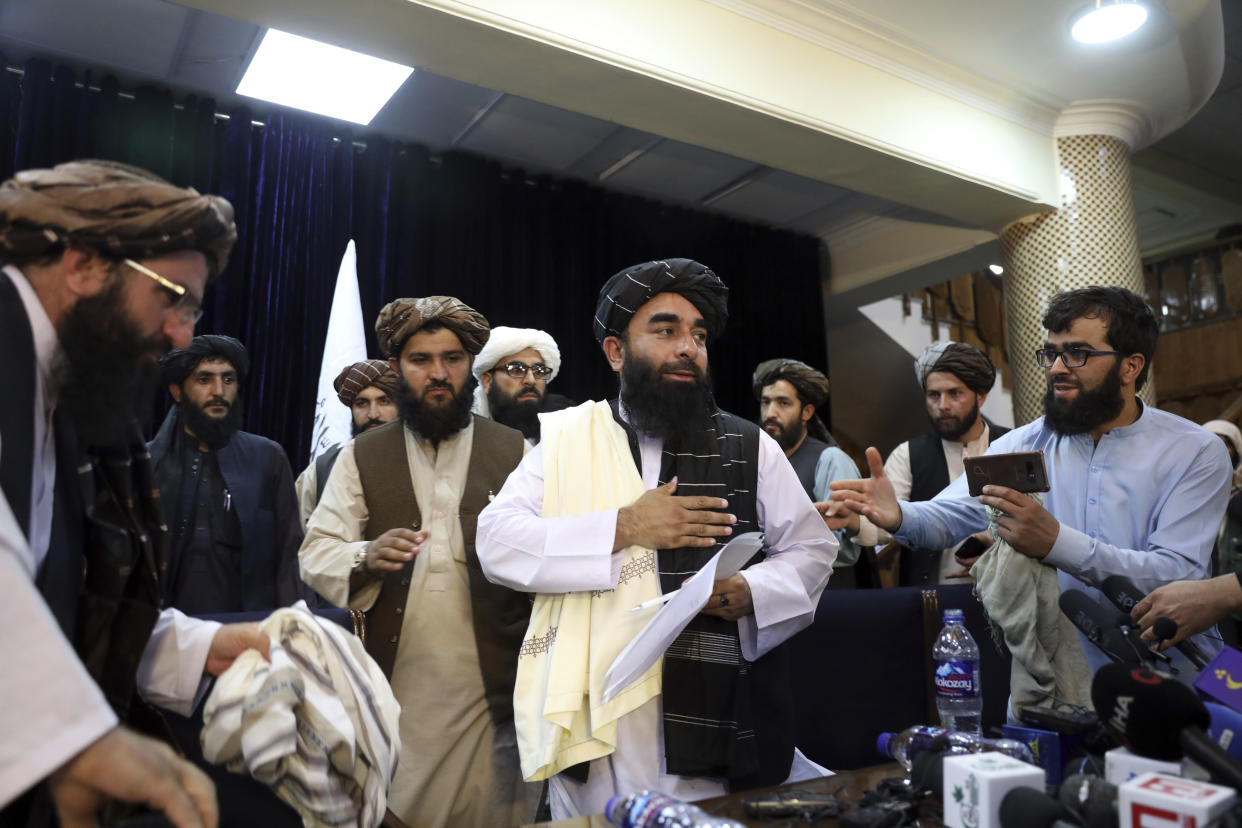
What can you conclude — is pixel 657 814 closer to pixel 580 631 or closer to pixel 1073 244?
pixel 580 631

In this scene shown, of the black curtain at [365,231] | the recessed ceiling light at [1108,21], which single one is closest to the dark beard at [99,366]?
the black curtain at [365,231]

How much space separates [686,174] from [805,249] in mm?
1684

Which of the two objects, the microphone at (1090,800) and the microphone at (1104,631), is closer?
the microphone at (1090,800)

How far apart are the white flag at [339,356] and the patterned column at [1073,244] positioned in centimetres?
417

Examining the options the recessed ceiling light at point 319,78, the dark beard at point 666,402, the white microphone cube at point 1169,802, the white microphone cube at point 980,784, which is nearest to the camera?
the white microphone cube at point 1169,802

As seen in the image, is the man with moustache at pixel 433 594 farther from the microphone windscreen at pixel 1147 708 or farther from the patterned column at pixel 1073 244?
the patterned column at pixel 1073 244

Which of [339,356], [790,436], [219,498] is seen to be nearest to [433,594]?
[219,498]

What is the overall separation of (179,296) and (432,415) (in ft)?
4.43

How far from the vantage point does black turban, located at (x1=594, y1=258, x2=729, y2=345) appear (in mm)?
2133

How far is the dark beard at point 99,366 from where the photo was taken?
1.16 metres

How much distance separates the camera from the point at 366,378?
12.9 feet

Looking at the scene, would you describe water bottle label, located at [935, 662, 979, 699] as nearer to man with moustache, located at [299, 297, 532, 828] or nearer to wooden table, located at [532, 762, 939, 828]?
wooden table, located at [532, 762, 939, 828]

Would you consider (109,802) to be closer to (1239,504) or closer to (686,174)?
(1239,504)

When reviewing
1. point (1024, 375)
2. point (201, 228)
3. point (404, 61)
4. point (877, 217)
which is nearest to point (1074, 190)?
point (1024, 375)
